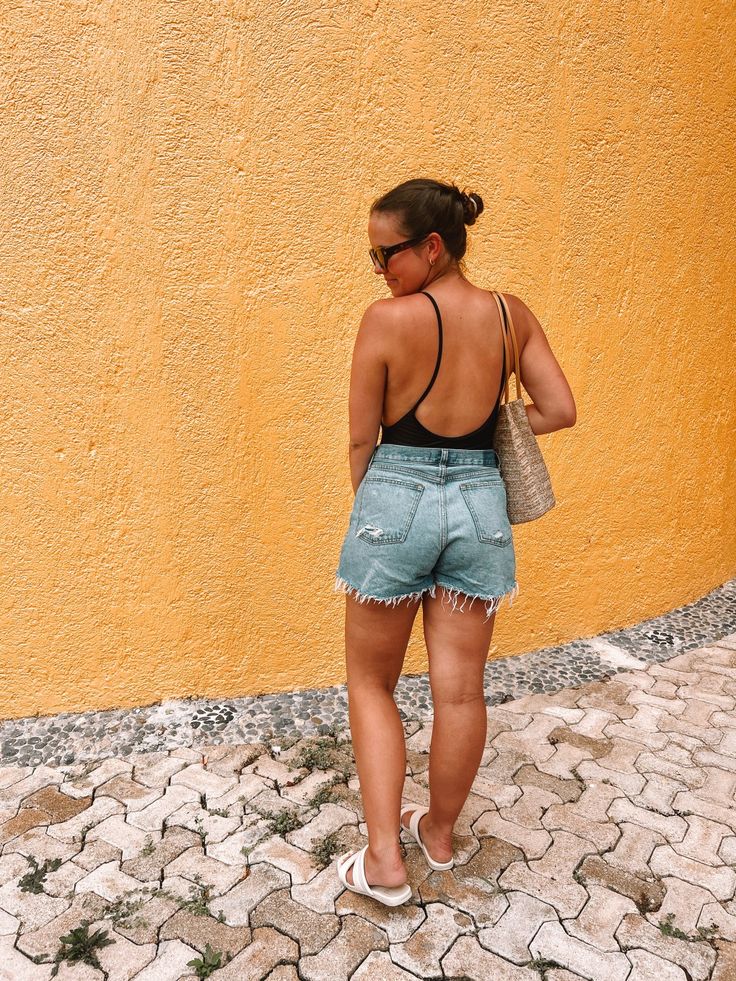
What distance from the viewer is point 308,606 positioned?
3.30m

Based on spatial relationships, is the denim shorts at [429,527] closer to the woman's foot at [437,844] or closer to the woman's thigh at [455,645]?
the woman's thigh at [455,645]

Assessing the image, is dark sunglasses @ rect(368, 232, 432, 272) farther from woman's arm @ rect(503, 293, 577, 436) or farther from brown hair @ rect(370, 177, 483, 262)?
woman's arm @ rect(503, 293, 577, 436)

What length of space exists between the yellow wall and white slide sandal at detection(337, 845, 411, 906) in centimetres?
114

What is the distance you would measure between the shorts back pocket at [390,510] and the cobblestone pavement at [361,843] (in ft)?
3.45

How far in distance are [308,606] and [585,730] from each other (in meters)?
1.21

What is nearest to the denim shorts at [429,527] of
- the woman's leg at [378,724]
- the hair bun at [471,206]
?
the woman's leg at [378,724]

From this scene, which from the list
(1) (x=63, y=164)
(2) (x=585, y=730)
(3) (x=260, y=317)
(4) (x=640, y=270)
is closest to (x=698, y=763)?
(2) (x=585, y=730)

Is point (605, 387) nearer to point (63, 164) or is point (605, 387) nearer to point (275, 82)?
point (275, 82)

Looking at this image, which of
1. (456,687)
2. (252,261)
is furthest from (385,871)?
(252,261)

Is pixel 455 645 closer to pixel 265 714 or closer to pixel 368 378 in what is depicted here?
pixel 368 378

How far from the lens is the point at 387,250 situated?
199 centimetres

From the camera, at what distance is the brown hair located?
1937 mm

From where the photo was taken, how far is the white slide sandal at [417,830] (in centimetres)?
231

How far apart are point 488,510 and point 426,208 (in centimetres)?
77
